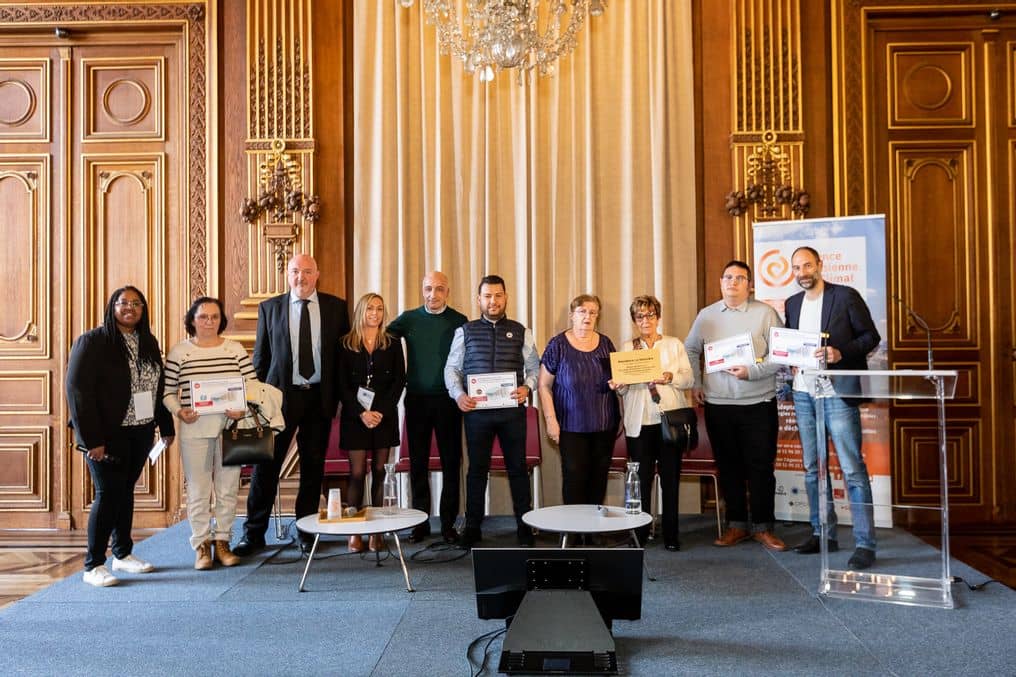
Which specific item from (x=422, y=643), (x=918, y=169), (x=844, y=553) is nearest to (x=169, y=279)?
(x=422, y=643)

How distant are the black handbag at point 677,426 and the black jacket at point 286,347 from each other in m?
1.95

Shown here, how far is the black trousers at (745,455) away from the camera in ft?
15.1

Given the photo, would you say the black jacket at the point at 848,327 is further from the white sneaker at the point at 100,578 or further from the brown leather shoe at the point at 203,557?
the white sneaker at the point at 100,578

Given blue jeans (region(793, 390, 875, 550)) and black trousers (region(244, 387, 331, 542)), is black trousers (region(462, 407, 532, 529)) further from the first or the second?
blue jeans (region(793, 390, 875, 550))

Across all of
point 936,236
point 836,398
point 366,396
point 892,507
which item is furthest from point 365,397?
point 936,236

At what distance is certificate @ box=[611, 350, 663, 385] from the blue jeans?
904mm

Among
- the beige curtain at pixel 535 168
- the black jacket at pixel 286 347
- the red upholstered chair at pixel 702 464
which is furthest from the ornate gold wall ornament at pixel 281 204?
the red upholstered chair at pixel 702 464

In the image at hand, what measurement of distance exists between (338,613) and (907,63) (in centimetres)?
567

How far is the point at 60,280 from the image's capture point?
619cm

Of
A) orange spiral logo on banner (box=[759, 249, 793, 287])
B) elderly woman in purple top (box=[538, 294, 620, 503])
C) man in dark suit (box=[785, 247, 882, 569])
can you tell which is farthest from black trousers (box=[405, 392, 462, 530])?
orange spiral logo on banner (box=[759, 249, 793, 287])

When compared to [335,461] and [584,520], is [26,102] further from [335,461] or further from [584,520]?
[584,520]

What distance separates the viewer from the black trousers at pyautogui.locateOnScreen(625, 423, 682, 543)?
4617 millimetres

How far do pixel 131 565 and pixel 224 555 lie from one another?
482mm

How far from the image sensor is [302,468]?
470cm
